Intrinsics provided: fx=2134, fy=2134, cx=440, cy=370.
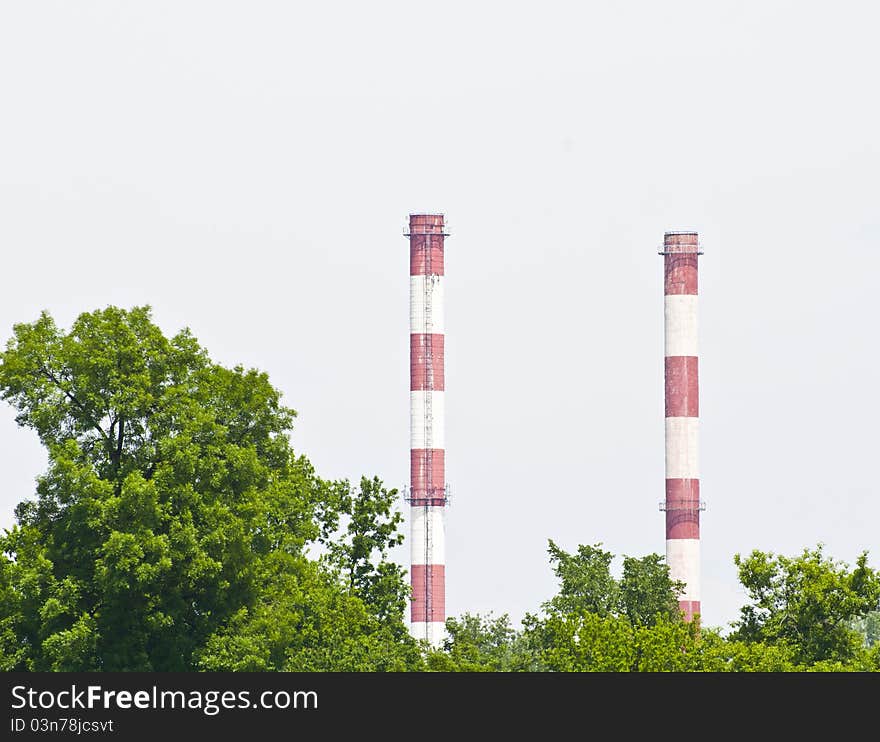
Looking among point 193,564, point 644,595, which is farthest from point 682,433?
point 193,564

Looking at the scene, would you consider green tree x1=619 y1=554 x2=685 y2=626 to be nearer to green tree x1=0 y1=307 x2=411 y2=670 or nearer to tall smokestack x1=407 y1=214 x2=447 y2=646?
green tree x1=0 y1=307 x2=411 y2=670

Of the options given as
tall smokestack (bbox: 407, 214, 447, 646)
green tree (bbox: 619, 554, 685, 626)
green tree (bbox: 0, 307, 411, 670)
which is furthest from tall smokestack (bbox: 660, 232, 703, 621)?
green tree (bbox: 0, 307, 411, 670)

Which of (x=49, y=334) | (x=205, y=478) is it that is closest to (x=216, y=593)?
(x=205, y=478)

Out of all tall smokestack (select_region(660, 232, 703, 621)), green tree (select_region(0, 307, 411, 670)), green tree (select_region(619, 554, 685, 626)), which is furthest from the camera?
tall smokestack (select_region(660, 232, 703, 621))

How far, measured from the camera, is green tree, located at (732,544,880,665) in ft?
198

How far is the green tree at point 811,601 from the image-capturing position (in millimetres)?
60281

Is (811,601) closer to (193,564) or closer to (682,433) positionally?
(193,564)

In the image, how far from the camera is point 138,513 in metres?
55.9

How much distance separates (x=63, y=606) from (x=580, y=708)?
25850 millimetres

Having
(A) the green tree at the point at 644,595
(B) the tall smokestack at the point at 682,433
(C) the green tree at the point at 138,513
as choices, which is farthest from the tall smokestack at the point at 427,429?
(C) the green tree at the point at 138,513

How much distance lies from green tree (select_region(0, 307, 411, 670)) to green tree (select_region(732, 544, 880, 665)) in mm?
12062

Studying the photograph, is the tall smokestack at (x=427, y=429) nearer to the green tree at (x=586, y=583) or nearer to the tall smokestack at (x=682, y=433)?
the tall smokestack at (x=682, y=433)

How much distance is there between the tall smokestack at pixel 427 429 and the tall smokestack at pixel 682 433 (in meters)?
10.4

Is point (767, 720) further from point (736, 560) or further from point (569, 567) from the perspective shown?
point (569, 567)
